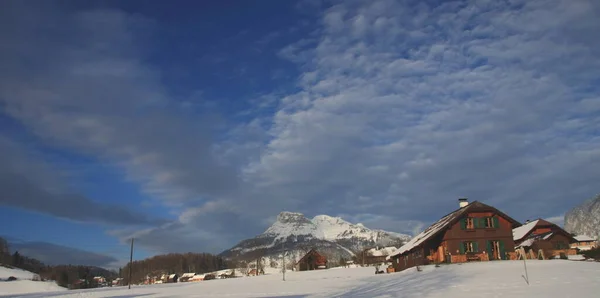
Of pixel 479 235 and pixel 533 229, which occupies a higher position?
pixel 533 229

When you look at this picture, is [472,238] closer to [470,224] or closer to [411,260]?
[470,224]

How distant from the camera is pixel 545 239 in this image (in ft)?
204

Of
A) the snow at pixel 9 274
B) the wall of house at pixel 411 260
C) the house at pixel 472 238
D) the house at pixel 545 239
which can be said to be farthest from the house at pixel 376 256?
the snow at pixel 9 274

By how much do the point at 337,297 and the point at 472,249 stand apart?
30.2 meters

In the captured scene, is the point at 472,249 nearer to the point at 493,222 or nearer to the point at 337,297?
the point at 493,222

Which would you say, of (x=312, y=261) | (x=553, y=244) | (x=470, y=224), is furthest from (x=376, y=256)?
(x=470, y=224)

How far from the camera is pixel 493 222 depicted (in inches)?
2051

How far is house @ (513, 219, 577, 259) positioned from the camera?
58125mm

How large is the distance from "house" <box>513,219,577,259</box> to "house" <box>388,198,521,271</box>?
18.3 feet

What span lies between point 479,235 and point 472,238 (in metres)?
0.95

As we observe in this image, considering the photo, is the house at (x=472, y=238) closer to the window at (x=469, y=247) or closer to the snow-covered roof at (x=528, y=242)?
the window at (x=469, y=247)

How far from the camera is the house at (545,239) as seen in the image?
191 ft

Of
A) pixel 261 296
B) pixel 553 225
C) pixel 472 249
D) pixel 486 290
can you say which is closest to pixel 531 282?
pixel 486 290

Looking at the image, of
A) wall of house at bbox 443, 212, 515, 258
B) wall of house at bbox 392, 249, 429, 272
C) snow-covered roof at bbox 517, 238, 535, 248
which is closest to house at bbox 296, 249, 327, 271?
wall of house at bbox 392, 249, 429, 272
